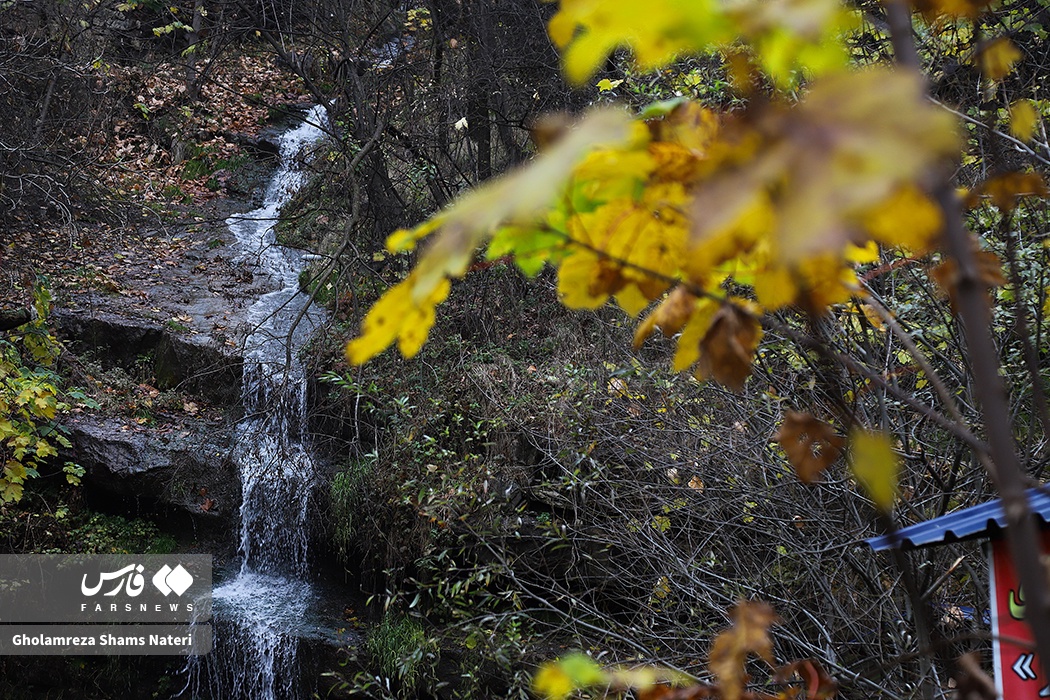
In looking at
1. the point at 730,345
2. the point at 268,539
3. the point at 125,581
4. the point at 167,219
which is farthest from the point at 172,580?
the point at 730,345

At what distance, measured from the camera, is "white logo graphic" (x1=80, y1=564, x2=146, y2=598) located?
721 centimetres

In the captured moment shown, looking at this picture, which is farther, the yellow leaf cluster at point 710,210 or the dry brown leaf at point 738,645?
the dry brown leaf at point 738,645

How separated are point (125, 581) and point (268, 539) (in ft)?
4.32

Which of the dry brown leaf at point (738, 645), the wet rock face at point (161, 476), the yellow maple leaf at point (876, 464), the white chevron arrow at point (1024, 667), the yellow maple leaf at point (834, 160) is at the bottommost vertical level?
the white chevron arrow at point (1024, 667)

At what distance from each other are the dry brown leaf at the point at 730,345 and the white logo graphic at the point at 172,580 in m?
7.83

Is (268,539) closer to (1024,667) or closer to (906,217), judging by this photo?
(1024,667)

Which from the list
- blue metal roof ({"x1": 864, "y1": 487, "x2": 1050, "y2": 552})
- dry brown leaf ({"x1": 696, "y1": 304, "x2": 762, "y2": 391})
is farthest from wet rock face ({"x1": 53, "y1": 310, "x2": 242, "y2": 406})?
dry brown leaf ({"x1": 696, "y1": 304, "x2": 762, "y2": 391})

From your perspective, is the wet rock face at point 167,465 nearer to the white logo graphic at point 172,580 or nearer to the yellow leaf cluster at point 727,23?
the white logo graphic at point 172,580

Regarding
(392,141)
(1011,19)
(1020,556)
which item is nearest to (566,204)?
(1020,556)

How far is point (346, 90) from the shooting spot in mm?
7840

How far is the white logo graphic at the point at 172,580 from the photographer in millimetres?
7336

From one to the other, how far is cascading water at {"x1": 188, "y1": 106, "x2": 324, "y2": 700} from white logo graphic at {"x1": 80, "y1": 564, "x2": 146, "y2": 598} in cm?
70

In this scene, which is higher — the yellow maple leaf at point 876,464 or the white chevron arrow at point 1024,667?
the yellow maple leaf at point 876,464

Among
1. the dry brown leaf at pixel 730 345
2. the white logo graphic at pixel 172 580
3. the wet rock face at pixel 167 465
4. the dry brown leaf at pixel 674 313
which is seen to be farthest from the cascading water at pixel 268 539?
the dry brown leaf at pixel 730 345
